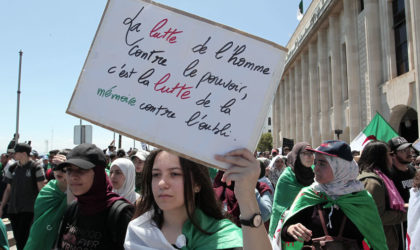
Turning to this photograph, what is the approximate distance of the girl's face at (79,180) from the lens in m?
2.71

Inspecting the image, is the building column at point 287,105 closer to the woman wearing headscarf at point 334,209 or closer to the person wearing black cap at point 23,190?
the person wearing black cap at point 23,190

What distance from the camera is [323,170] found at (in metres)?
3.27

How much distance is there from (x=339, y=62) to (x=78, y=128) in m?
23.4

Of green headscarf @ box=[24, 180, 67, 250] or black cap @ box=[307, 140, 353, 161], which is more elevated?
black cap @ box=[307, 140, 353, 161]

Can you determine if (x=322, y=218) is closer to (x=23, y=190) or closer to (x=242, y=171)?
(x=242, y=171)

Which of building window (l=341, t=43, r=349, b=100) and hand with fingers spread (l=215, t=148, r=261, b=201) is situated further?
building window (l=341, t=43, r=349, b=100)

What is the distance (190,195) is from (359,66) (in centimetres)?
2398

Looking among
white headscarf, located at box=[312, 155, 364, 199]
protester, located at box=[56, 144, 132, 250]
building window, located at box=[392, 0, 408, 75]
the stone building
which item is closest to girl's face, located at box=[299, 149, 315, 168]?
white headscarf, located at box=[312, 155, 364, 199]

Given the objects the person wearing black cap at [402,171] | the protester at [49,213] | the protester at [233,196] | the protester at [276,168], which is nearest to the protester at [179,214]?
the protester at [49,213]

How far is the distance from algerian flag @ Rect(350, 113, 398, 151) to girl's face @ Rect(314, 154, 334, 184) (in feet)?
18.1

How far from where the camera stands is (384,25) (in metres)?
19.7

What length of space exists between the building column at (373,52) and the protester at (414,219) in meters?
18.2

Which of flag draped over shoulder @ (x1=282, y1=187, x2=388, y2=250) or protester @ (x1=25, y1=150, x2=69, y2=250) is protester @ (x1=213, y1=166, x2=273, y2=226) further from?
protester @ (x1=25, y1=150, x2=69, y2=250)

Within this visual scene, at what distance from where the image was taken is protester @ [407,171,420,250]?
3504 millimetres
